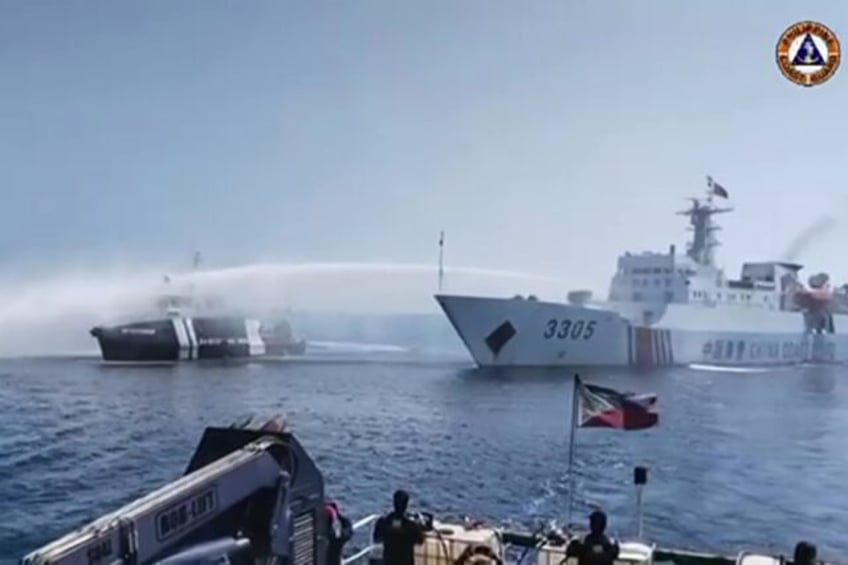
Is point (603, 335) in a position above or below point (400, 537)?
above

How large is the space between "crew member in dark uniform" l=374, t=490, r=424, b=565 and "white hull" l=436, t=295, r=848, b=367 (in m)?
78.6

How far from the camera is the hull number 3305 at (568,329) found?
89.2 m

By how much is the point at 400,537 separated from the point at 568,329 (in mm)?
82526

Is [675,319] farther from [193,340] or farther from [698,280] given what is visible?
[193,340]

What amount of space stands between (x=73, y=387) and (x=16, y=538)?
57973 mm

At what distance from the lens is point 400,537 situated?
30.8ft

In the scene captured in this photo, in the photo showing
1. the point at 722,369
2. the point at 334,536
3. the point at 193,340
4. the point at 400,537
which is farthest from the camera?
the point at 193,340

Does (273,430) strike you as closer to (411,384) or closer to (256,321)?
(411,384)

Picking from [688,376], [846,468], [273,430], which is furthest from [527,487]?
[688,376]

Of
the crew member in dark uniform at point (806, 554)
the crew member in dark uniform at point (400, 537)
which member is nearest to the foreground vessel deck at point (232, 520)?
the crew member in dark uniform at point (400, 537)

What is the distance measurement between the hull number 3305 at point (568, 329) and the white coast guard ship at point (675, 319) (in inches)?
4.3

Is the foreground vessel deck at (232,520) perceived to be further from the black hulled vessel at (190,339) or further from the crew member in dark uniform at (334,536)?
the black hulled vessel at (190,339)

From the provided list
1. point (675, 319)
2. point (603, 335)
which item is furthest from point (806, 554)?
point (675, 319)

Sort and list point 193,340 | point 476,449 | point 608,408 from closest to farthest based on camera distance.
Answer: point 608,408
point 476,449
point 193,340
